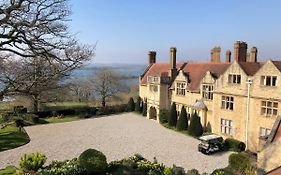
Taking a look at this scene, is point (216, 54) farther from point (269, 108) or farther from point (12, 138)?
point (12, 138)

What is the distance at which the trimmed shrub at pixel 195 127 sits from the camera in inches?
1062

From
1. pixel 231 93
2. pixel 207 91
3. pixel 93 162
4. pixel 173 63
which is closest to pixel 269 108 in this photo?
pixel 231 93

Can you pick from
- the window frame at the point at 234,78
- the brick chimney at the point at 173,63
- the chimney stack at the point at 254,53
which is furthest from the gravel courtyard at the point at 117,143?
the chimney stack at the point at 254,53

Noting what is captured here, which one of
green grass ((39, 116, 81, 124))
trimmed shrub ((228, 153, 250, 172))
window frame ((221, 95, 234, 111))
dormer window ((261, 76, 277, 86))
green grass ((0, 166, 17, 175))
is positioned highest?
dormer window ((261, 76, 277, 86))

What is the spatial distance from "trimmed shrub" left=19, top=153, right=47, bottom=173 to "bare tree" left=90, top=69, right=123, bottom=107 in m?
32.6

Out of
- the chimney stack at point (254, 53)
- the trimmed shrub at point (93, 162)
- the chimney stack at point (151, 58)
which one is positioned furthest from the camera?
the chimney stack at point (151, 58)

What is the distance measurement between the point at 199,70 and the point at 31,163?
21529 mm

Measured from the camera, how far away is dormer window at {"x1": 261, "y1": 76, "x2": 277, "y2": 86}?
21172 mm

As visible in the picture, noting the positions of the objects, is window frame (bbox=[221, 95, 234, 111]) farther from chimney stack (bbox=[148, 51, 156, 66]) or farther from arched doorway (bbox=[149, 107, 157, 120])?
chimney stack (bbox=[148, 51, 156, 66])

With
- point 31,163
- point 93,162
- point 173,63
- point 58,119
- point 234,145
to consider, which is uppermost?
point 173,63

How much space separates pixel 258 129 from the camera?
871 inches

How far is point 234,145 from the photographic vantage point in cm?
2300

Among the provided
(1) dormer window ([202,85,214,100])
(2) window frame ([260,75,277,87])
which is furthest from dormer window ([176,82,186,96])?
Result: (2) window frame ([260,75,277,87])

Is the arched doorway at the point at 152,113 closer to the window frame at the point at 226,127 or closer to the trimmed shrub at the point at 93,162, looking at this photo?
the window frame at the point at 226,127
